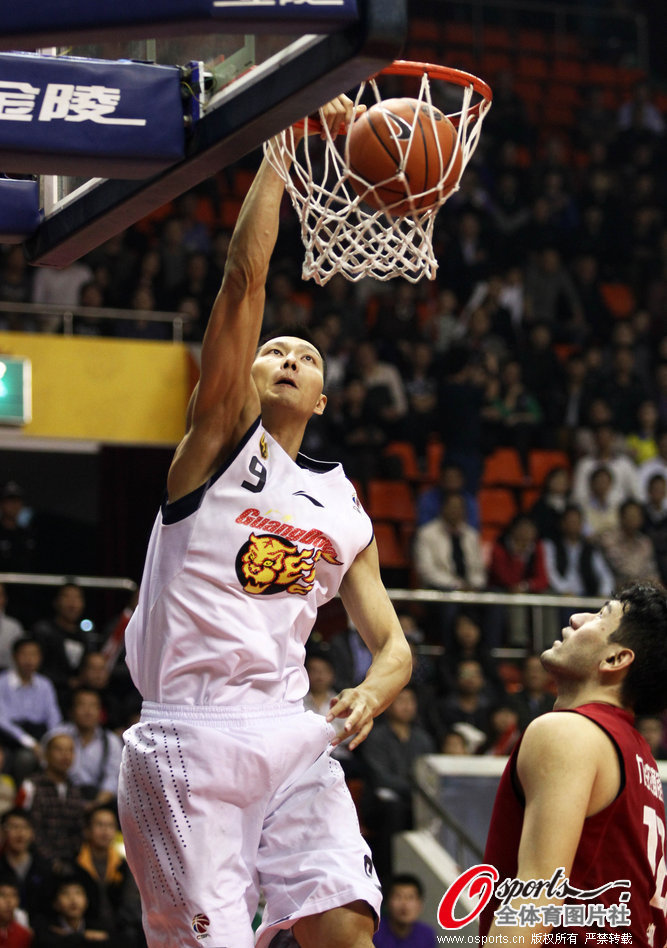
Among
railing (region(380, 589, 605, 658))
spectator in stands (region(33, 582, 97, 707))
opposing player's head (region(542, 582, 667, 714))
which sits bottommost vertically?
spectator in stands (region(33, 582, 97, 707))

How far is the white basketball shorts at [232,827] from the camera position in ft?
12.3

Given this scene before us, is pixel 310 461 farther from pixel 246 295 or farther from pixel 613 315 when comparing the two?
pixel 613 315

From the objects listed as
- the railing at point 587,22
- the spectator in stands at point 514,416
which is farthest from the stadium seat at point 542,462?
the railing at point 587,22

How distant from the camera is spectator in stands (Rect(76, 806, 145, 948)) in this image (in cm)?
823

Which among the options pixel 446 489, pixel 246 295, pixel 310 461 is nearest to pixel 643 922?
pixel 310 461

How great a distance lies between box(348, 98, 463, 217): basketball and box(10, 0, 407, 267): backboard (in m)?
0.84

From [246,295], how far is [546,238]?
13.0m

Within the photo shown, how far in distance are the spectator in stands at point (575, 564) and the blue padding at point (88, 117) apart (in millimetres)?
8936

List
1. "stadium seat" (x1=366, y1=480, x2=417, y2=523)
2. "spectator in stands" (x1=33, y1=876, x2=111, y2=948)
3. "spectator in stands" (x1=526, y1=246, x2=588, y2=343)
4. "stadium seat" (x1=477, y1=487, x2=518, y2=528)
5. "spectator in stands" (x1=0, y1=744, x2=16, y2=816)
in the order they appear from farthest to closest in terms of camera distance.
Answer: "spectator in stands" (x1=526, y1=246, x2=588, y2=343) < "stadium seat" (x1=477, y1=487, x2=518, y2=528) < "stadium seat" (x1=366, y1=480, x2=417, y2=523) < "spectator in stands" (x1=0, y1=744, x2=16, y2=816) < "spectator in stands" (x1=33, y1=876, x2=111, y2=948)

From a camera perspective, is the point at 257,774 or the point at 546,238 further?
the point at 546,238

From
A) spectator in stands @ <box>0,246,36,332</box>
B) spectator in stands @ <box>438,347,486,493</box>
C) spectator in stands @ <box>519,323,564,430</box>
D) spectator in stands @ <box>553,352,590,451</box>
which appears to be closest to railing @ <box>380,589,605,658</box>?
spectator in stands @ <box>438,347,486,493</box>

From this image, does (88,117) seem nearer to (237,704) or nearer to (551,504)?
(237,704)

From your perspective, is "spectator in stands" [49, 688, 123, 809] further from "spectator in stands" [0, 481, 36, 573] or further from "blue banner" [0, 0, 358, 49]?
"blue banner" [0, 0, 358, 49]

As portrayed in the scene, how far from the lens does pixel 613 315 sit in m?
16.0
